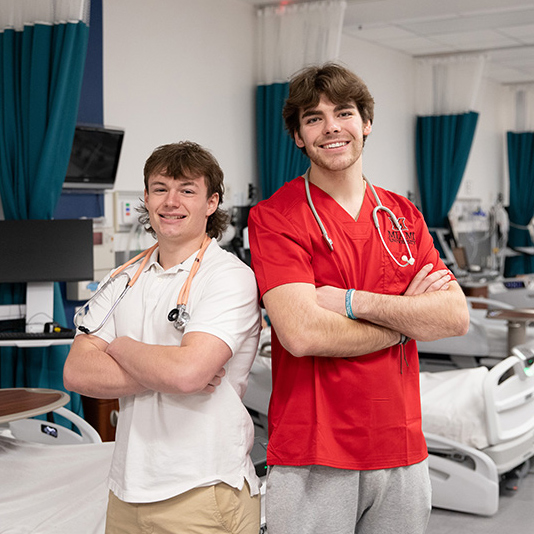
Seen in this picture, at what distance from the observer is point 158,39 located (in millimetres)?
5336

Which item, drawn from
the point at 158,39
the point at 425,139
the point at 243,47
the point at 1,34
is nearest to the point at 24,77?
the point at 1,34

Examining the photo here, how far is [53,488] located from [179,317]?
4.53ft

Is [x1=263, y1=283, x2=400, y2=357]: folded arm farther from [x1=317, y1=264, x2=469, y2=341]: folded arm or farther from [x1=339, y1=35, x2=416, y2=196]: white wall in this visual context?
[x1=339, y1=35, x2=416, y2=196]: white wall

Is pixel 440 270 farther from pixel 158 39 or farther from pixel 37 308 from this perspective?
pixel 158 39

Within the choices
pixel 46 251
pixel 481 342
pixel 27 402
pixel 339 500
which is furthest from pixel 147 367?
pixel 481 342

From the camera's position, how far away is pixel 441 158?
861 cm

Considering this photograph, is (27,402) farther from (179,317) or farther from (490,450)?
(490,450)

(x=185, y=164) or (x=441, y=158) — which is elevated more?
(x=441, y=158)

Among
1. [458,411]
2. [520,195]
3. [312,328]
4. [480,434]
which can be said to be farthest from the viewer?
[520,195]

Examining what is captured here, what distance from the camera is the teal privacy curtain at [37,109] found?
395cm

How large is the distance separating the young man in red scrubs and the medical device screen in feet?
7.71

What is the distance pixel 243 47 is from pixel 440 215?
3.53m

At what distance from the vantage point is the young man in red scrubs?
181 cm

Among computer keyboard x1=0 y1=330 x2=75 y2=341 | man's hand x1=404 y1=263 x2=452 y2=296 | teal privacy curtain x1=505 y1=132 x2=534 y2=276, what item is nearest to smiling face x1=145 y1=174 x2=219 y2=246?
man's hand x1=404 y1=263 x2=452 y2=296
